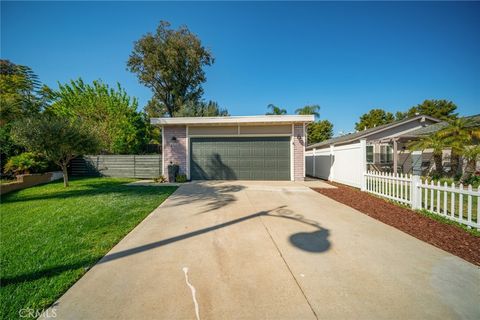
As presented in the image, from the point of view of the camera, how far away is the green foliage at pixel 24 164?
328 inches

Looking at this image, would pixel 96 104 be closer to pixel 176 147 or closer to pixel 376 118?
pixel 176 147

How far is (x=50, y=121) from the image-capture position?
7.00 meters

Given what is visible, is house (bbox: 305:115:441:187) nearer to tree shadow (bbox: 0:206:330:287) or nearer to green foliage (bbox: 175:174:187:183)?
tree shadow (bbox: 0:206:330:287)

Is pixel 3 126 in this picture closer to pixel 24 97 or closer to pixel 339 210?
pixel 24 97

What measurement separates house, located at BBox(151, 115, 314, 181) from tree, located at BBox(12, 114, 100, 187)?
114 inches

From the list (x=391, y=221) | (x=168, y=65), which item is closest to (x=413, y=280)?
(x=391, y=221)

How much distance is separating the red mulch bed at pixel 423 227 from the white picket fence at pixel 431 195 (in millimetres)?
256

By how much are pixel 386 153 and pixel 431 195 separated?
36.0 ft

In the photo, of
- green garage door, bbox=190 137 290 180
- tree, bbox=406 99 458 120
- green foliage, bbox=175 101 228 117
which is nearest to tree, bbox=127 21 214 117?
green foliage, bbox=175 101 228 117

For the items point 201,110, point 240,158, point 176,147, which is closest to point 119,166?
point 176,147

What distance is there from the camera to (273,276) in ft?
7.16

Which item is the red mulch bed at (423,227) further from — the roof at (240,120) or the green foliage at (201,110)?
the green foliage at (201,110)

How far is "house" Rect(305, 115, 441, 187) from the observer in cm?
757

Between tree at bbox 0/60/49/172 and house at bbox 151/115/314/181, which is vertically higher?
tree at bbox 0/60/49/172
